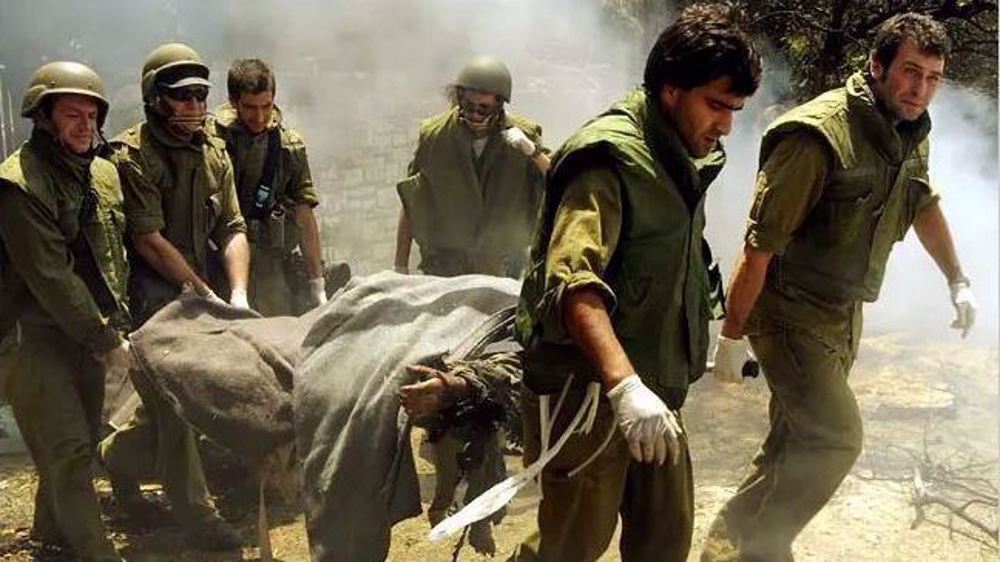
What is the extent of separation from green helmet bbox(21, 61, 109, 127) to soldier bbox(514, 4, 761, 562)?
2.14 m

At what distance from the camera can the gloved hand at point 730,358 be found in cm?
361

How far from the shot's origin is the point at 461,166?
5719 millimetres

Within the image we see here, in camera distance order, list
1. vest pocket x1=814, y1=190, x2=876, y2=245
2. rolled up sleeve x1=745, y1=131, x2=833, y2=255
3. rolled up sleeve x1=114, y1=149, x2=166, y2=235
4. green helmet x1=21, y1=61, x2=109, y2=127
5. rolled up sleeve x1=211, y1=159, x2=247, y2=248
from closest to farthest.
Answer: rolled up sleeve x1=745, y1=131, x2=833, y2=255 → vest pocket x1=814, y1=190, x2=876, y2=245 → green helmet x1=21, y1=61, x2=109, y2=127 → rolled up sleeve x1=114, y1=149, x2=166, y2=235 → rolled up sleeve x1=211, y1=159, x2=247, y2=248

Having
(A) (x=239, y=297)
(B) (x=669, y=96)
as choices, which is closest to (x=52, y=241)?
(A) (x=239, y=297)

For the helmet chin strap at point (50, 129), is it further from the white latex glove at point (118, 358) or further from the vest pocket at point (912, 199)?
the vest pocket at point (912, 199)

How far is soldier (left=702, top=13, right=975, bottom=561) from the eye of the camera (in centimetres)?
351

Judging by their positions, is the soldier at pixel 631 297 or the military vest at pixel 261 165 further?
the military vest at pixel 261 165

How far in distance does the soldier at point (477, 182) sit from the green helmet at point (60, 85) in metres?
2.10

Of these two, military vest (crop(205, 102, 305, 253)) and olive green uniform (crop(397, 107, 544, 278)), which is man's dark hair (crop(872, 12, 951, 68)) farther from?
military vest (crop(205, 102, 305, 253))

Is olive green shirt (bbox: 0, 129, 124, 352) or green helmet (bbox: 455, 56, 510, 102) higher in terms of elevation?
green helmet (bbox: 455, 56, 510, 102)

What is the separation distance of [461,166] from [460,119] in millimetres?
257

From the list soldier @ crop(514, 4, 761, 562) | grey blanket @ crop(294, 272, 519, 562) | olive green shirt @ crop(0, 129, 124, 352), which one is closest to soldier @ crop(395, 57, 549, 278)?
olive green shirt @ crop(0, 129, 124, 352)

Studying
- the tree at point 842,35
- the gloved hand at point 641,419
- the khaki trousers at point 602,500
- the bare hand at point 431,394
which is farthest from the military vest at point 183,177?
the tree at point 842,35

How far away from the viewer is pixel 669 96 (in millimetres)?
2740
